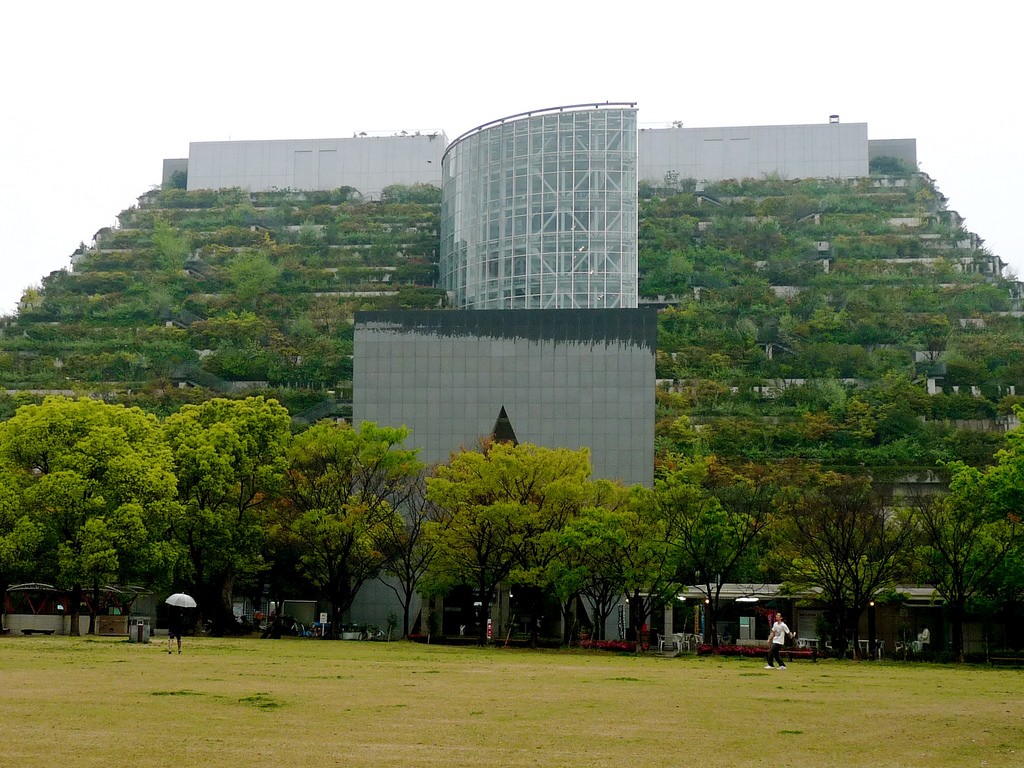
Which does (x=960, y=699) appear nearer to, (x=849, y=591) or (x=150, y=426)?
(x=849, y=591)

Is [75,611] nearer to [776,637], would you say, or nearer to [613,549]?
[613,549]

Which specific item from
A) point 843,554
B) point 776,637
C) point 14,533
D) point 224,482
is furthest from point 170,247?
point 776,637

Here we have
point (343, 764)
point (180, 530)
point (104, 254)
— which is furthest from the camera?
point (104, 254)

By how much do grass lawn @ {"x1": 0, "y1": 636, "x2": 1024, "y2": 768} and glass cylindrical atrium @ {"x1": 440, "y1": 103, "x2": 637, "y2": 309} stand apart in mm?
72455

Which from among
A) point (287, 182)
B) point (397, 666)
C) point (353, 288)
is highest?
point (287, 182)

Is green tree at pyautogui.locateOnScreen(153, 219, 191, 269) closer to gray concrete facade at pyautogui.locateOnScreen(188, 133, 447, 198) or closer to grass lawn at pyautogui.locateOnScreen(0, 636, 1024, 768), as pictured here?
gray concrete facade at pyautogui.locateOnScreen(188, 133, 447, 198)

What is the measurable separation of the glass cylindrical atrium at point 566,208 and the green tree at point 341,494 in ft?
153

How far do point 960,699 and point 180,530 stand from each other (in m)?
37.1

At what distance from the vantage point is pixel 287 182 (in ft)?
480

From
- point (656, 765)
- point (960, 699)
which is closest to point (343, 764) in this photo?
point (656, 765)

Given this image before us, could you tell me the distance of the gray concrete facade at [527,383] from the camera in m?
69.1

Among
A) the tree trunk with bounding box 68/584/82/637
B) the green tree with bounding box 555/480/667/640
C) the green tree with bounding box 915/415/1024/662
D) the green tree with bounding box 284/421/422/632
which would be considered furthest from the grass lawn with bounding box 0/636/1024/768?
the green tree with bounding box 284/421/422/632

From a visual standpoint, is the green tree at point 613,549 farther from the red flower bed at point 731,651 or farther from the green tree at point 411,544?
the green tree at point 411,544

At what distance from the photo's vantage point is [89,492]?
164 feet
